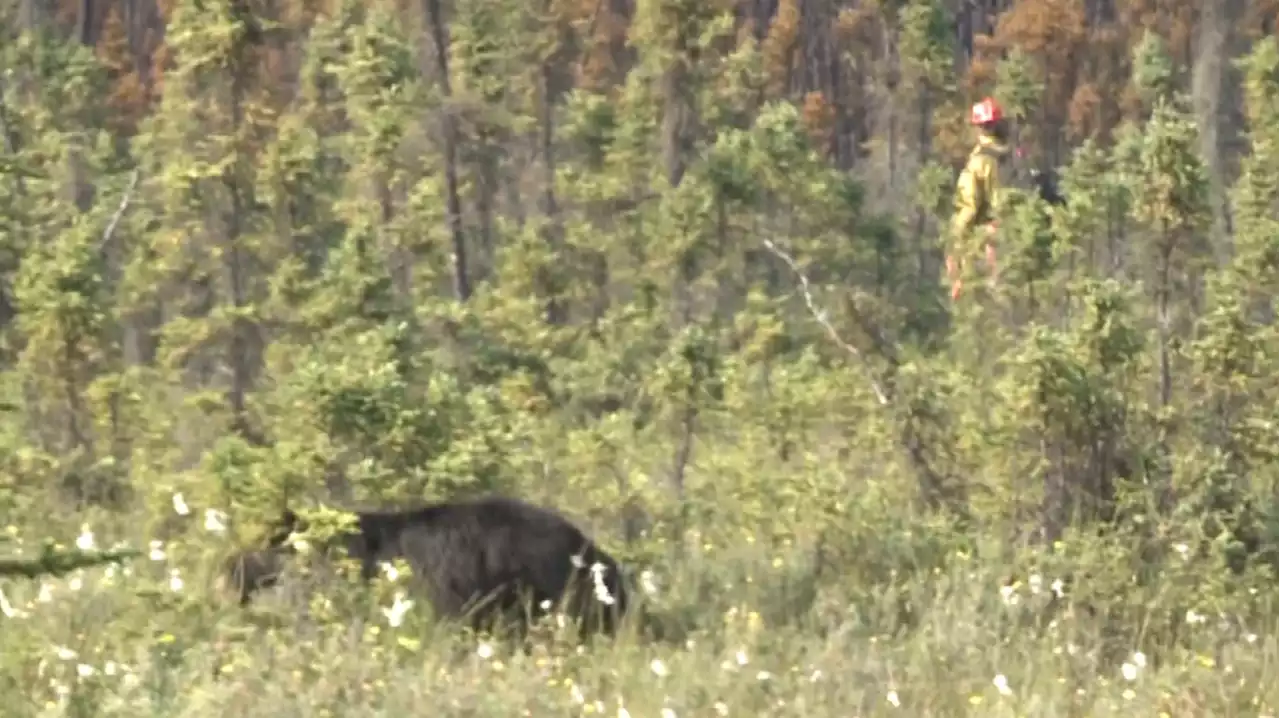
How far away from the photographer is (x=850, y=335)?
8.90 m

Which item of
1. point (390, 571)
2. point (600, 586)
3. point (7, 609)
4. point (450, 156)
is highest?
point (450, 156)

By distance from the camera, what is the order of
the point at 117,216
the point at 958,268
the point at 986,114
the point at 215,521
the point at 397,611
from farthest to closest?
the point at 986,114 → the point at 958,268 → the point at 117,216 → the point at 215,521 → the point at 397,611

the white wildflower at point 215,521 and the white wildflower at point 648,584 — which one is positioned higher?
the white wildflower at point 215,521

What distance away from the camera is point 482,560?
19.0 feet

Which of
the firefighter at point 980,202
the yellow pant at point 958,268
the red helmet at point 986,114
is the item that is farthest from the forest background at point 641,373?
the red helmet at point 986,114

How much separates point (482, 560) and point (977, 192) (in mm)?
6252

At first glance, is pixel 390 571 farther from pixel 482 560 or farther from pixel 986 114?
pixel 986 114

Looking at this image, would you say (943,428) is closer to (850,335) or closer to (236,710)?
(850,335)

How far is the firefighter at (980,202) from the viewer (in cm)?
1027

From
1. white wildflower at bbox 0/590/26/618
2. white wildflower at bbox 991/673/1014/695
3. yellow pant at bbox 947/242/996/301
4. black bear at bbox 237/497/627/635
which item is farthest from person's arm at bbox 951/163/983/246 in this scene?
white wildflower at bbox 0/590/26/618

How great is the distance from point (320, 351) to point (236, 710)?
3.95 m

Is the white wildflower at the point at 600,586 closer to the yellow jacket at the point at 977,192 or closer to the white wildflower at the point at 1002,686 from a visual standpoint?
the white wildflower at the point at 1002,686

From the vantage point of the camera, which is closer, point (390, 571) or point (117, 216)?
point (390, 571)

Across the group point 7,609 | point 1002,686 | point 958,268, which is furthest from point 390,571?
point 958,268
